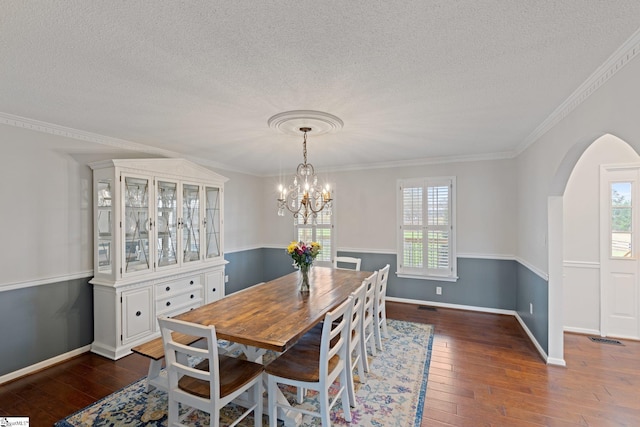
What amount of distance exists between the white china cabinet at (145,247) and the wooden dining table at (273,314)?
139 centimetres

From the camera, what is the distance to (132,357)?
3.11 meters

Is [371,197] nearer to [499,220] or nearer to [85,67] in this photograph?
[499,220]

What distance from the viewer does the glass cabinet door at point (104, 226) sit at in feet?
10.7

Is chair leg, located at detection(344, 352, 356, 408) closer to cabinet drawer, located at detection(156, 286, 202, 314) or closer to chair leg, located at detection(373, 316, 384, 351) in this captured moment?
chair leg, located at detection(373, 316, 384, 351)

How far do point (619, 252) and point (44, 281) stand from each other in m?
6.58

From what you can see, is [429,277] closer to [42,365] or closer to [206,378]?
[206,378]

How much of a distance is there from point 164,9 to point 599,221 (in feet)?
16.0

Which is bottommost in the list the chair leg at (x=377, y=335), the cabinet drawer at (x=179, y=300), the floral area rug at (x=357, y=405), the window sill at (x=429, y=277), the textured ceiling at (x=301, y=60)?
the floral area rug at (x=357, y=405)

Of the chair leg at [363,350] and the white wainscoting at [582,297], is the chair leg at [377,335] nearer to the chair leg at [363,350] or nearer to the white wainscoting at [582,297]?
the chair leg at [363,350]

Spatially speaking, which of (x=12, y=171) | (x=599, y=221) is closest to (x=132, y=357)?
(x=12, y=171)


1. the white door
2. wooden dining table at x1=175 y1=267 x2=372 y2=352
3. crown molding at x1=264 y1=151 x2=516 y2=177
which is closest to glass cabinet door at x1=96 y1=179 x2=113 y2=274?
wooden dining table at x1=175 y1=267 x2=372 y2=352

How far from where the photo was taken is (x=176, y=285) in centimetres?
375

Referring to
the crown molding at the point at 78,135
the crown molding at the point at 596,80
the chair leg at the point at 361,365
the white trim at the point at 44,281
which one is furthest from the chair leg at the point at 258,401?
the crown molding at the point at 78,135

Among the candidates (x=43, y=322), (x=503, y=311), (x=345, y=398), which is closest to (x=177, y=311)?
(x=43, y=322)
